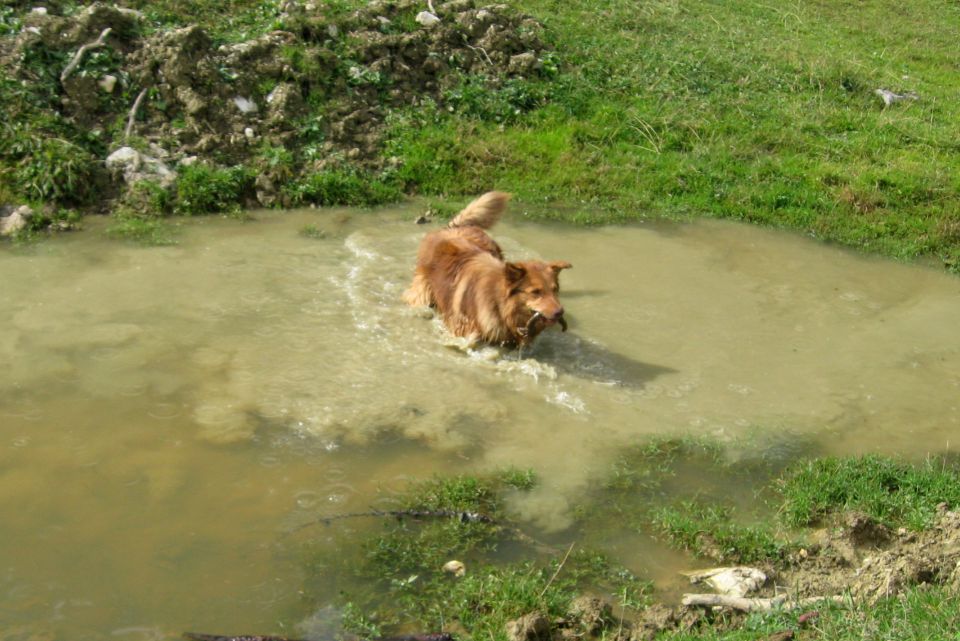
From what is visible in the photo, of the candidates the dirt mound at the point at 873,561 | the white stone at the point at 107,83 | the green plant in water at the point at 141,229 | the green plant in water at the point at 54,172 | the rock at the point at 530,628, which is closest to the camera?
the rock at the point at 530,628

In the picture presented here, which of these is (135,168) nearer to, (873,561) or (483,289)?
(483,289)

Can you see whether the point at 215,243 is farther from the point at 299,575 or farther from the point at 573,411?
the point at 299,575

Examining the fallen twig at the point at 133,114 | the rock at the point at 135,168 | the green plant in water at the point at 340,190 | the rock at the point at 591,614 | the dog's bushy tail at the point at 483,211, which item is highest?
the fallen twig at the point at 133,114

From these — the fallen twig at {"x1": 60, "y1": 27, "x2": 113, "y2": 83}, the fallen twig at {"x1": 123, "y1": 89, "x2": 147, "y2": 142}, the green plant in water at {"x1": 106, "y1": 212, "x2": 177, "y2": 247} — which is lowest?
the green plant in water at {"x1": 106, "y1": 212, "x2": 177, "y2": 247}

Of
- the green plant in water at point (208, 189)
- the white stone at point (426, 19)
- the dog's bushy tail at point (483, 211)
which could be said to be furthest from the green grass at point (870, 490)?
the white stone at point (426, 19)

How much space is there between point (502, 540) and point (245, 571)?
1.57 metres

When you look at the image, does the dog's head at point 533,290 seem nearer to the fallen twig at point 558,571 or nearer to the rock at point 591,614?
the fallen twig at point 558,571

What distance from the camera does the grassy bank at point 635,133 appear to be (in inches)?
488

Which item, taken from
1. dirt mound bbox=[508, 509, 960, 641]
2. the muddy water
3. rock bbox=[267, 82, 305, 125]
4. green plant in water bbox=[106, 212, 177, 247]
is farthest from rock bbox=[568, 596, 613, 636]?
rock bbox=[267, 82, 305, 125]

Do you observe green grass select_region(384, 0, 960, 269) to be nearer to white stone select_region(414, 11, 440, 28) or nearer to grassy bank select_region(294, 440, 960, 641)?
white stone select_region(414, 11, 440, 28)

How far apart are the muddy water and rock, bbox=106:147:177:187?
39.4 inches

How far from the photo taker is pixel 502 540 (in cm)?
589

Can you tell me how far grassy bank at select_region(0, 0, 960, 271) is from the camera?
12.4 m

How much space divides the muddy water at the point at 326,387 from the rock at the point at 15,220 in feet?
1.78
